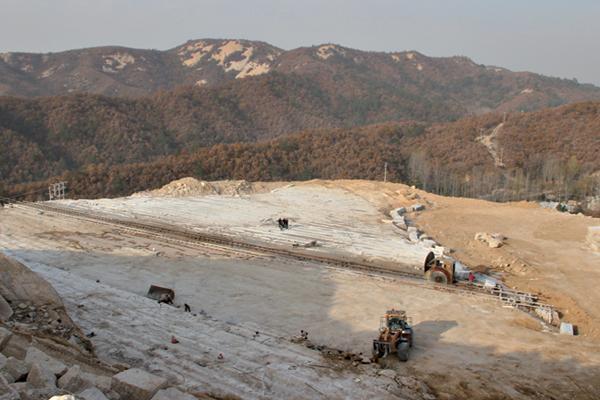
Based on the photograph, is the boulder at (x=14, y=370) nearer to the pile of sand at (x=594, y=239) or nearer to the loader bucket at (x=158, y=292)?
the loader bucket at (x=158, y=292)

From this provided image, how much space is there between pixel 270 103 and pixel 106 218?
79822 millimetres

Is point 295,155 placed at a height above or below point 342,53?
below

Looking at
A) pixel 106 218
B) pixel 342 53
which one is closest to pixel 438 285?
pixel 106 218

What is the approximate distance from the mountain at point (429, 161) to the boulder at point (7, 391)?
37.0m

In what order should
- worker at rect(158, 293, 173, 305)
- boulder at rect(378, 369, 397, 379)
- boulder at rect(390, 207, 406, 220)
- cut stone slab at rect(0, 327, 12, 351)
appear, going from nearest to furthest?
cut stone slab at rect(0, 327, 12, 351)
boulder at rect(378, 369, 397, 379)
worker at rect(158, 293, 173, 305)
boulder at rect(390, 207, 406, 220)

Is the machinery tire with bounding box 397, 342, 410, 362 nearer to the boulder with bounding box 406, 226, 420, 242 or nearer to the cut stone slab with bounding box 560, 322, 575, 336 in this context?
the cut stone slab with bounding box 560, 322, 575, 336

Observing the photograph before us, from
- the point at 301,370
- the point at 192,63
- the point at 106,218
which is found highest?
the point at 192,63

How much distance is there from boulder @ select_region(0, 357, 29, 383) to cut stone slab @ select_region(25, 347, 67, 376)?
0.20 metres

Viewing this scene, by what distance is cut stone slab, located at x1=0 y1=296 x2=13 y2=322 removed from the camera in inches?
463

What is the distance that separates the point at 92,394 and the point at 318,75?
13068 centimetres

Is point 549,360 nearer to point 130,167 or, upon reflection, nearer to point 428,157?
point 130,167

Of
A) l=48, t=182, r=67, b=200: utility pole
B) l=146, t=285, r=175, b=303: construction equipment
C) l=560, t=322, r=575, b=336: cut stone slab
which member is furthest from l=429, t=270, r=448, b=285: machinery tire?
l=48, t=182, r=67, b=200: utility pole

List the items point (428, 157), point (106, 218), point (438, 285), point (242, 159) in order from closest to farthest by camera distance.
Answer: point (438, 285) < point (106, 218) < point (242, 159) < point (428, 157)

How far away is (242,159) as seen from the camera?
5050 cm
